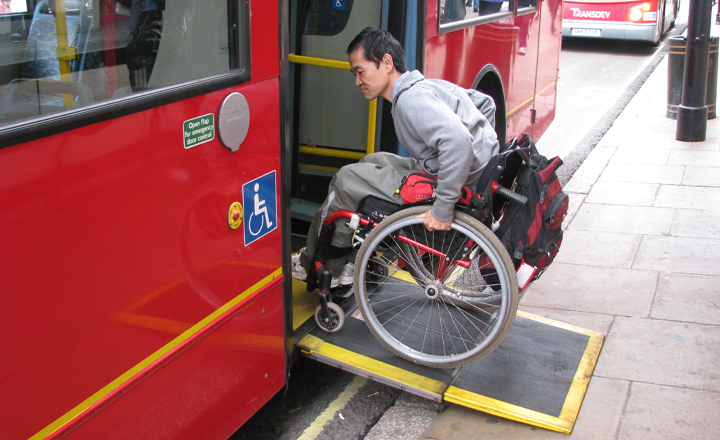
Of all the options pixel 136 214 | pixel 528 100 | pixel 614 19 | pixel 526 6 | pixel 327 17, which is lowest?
pixel 136 214

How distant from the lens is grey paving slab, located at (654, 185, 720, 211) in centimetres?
568

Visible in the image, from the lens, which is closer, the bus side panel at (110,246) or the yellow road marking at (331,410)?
the bus side panel at (110,246)

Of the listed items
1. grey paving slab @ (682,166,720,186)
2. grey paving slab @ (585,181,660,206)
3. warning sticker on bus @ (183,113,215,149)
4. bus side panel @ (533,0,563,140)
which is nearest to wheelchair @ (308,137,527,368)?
warning sticker on bus @ (183,113,215,149)

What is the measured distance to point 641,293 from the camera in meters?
4.21

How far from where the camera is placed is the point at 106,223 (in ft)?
6.06

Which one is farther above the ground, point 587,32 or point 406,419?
point 587,32

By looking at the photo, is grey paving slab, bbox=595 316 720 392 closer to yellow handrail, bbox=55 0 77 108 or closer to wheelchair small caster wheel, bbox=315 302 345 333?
wheelchair small caster wheel, bbox=315 302 345 333

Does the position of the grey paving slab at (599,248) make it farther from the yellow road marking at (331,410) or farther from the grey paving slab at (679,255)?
the yellow road marking at (331,410)

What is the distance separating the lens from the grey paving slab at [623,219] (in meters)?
5.27

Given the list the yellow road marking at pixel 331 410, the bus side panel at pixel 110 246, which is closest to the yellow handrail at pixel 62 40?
the bus side panel at pixel 110 246

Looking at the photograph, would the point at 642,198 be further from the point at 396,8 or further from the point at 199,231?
the point at 199,231

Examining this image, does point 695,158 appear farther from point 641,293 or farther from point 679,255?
point 641,293

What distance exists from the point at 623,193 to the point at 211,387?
4765 millimetres

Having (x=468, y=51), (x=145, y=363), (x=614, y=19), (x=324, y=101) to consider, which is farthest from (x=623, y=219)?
(x=614, y=19)
